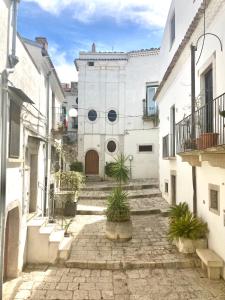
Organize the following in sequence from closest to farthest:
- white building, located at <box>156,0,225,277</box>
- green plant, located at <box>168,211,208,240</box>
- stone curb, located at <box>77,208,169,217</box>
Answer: white building, located at <box>156,0,225,277</box> < green plant, located at <box>168,211,208,240</box> < stone curb, located at <box>77,208,169,217</box>

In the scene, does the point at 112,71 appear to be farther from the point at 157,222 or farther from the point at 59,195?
the point at 157,222

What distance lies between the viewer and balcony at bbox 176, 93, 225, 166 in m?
6.55

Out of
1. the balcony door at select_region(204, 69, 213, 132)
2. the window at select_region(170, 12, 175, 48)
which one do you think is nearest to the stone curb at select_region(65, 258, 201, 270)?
the balcony door at select_region(204, 69, 213, 132)

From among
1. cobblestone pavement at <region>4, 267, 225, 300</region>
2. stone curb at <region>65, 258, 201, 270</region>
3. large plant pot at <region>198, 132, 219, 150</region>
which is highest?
large plant pot at <region>198, 132, 219, 150</region>

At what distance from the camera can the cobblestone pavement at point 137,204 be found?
14038 mm

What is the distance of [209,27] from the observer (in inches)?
320

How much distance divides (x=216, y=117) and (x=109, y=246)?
509 centimetres

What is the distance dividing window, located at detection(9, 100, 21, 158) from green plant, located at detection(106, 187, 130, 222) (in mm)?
3623

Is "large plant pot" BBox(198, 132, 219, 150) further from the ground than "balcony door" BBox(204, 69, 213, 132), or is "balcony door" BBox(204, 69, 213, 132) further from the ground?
"balcony door" BBox(204, 69, 213, 132)

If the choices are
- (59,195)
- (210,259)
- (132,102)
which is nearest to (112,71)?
(132,102)

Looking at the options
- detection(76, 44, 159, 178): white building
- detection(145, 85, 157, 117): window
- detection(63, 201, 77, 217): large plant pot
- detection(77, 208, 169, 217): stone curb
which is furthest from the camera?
detection(76, 44, 159, 178): white building

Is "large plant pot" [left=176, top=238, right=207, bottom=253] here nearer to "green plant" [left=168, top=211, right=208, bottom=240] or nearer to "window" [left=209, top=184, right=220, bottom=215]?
"green plant" [left=168, top=211, right=208, bottom=240]

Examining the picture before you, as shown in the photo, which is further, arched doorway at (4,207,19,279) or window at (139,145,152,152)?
window at (139,145,152,152)

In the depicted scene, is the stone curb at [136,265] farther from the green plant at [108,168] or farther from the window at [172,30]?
the green plant at [108,168]
